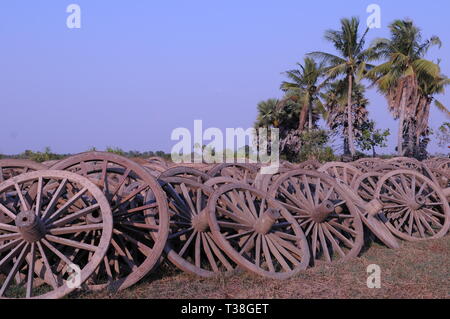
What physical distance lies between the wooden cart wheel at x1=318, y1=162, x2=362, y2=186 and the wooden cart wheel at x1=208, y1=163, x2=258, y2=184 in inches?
60.0

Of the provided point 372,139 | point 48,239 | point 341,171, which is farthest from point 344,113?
point 48,239

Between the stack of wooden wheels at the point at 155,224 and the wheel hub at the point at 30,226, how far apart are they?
0.4 inches

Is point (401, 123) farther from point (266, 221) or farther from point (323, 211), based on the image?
point (266, 221)

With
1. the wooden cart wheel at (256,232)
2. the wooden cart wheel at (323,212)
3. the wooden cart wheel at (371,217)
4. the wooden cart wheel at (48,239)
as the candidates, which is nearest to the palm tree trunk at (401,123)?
the wooden cart wheel at (371,217)

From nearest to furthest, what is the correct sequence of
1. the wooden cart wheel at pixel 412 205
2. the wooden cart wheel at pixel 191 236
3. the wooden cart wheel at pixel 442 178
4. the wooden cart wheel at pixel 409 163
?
the wooden cart wheel at pixel 191 236, the wooden cart wheel at pixel 412 205, the wooden cart wheel at pixel 442 178, the wooden cart wheel at pixel 409 163

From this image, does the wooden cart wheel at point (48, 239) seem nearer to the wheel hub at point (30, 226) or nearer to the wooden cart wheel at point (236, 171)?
the wheel hub at point (30, 226)

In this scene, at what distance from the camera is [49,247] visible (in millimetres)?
5293

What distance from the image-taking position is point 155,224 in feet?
20.1

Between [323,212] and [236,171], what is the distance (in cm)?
274

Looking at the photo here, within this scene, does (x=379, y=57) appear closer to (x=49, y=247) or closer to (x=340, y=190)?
(x=340, y=190)

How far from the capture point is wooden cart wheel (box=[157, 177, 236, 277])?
6113mm

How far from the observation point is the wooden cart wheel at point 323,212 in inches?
292
